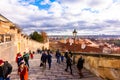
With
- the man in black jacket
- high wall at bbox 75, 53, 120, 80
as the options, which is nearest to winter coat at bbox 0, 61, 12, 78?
the man in black jacket

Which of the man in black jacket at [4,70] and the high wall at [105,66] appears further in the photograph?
the high wall at [105,66]

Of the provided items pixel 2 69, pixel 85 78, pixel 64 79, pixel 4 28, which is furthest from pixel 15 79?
pixel 4 28

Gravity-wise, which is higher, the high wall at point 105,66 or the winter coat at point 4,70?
the winter coat at point 4,70

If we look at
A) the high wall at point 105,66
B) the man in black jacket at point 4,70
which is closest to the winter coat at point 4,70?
the man in black jacket at point 4,70

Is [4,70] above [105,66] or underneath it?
above

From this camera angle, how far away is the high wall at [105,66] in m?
16.3

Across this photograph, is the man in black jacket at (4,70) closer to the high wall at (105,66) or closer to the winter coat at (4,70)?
the winter coat at (4,70)

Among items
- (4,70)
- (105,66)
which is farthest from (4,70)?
(105,66)

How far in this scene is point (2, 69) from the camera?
11.5 metres

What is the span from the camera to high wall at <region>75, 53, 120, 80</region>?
1634 centimetres

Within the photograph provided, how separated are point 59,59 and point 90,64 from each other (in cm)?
932

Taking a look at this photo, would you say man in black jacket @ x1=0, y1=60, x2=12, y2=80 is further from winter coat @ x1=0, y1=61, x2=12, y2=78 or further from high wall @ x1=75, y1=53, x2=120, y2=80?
high wall @ x1=75, y1=53, x2=120, y2=80

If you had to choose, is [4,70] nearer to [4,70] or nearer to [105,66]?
[4,70]

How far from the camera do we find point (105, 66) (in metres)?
17.8
